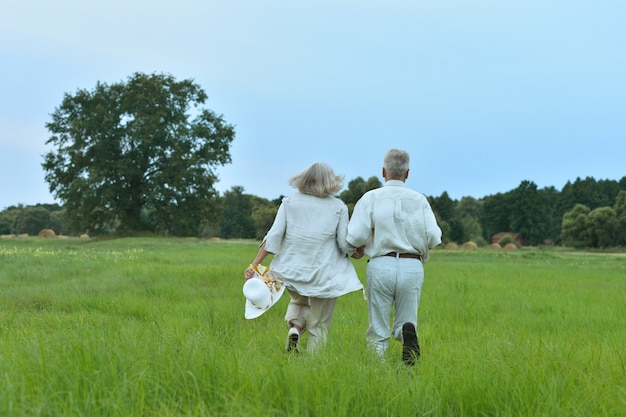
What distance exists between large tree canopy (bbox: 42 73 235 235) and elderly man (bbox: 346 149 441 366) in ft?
133

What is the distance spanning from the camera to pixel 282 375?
10.6 feet

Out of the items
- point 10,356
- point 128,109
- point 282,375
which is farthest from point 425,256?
point 128,109

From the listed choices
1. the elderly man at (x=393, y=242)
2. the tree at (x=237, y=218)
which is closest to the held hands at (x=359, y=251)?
the elderly man at (x=393, y=242)

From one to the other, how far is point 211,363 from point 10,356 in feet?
4.85

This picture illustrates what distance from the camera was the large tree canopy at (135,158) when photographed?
45250 mm

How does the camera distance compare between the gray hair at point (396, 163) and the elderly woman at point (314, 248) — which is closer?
the gray hair at point (396, 163)

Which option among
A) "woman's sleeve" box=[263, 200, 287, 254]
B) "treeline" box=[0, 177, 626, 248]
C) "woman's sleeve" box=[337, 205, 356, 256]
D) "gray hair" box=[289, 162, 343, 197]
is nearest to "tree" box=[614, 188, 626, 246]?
"treeline" box=[0, 177, 626, 248]

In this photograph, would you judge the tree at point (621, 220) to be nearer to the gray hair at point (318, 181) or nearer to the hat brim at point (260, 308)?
the gray hair at point (318, 181)

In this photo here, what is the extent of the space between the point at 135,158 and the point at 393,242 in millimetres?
45091

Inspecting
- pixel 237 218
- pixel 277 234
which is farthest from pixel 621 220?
pixel 277 234

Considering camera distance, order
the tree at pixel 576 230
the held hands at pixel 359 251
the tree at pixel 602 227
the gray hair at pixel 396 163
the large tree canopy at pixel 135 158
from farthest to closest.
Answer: the tree at pixel 576 230 → the tree at pixel 602 227 → the large tree canopy at pixel 135 158 → the held hands at pixel 359 251 → the gray hair at pixel 396 163

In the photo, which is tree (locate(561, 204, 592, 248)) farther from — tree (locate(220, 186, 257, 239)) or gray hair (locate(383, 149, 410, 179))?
gray hair (locate(383, 149, 410, 179))

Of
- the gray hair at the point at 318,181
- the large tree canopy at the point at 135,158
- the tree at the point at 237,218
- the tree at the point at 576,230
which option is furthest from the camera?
the tree at the point at 237,218

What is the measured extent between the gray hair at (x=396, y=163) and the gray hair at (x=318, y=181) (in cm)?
58
